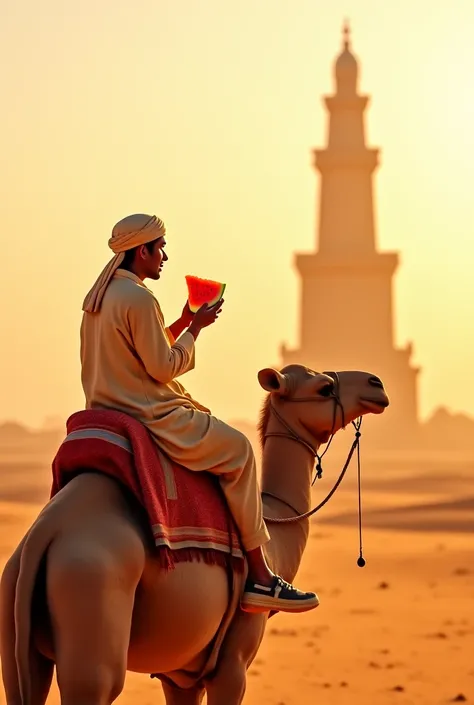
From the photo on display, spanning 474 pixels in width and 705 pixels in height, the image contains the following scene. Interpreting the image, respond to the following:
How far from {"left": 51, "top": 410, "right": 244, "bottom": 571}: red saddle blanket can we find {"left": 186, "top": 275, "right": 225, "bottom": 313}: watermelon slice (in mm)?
827

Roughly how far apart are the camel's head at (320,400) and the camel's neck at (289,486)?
11 centimetres

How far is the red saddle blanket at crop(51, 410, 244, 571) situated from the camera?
6332 millimetres

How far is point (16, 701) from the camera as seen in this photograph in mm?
6066

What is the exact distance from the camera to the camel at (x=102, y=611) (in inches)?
234

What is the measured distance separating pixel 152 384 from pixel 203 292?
66 cm

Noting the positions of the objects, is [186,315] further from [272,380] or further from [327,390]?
[327,390]

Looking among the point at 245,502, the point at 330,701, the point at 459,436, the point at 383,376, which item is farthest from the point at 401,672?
the point at 459,436

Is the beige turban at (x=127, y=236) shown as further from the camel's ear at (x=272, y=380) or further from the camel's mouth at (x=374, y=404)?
the camel's mouth at (x=374, y=404)

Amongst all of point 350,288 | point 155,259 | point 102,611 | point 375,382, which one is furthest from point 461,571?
point 350,288

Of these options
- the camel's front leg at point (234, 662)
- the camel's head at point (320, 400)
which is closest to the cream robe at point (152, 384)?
the camel's front leg at point (234, 662)

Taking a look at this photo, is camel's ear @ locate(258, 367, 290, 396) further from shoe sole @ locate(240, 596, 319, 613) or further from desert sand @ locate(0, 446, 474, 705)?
desert sand @ locate(0, 446, 474, 705)

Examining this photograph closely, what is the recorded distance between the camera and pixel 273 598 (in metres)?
6.81

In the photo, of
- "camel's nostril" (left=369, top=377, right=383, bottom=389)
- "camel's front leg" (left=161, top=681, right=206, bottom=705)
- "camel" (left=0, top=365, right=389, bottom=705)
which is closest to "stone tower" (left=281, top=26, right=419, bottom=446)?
"camel's nostril" (left=369, top=377, right=383, bottom=389)

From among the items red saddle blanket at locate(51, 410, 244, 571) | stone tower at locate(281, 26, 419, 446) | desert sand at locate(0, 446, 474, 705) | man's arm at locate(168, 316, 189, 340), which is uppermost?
stone tower at locate(281, 26, 419, 446)
